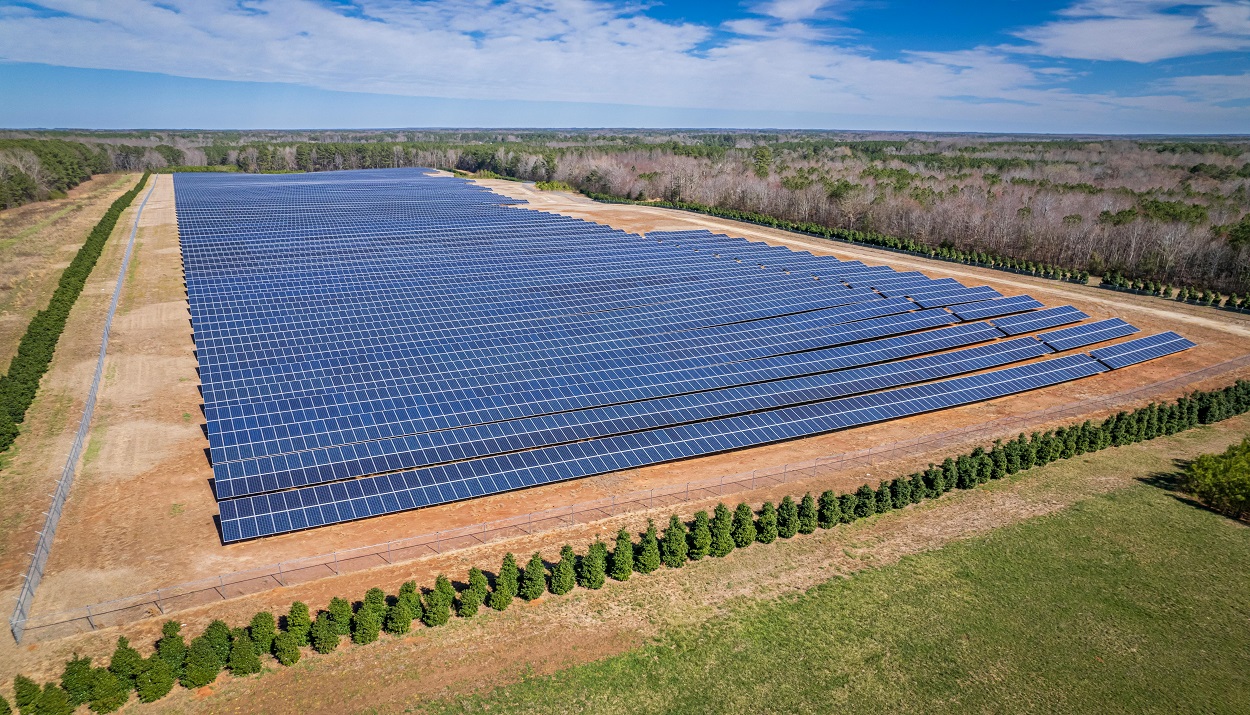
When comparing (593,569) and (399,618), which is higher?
(593,569)

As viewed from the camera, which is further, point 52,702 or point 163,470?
point 163,470

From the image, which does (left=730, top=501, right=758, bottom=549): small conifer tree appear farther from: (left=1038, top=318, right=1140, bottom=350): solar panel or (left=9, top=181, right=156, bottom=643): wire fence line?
(left=1038, top=318, right=1140, bottom=350): solar panel

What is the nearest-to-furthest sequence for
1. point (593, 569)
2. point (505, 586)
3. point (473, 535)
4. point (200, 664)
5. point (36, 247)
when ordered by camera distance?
point (200, 664) < point (505, 586) < point (593, 569) < point (473, 535) < point (36, 247)

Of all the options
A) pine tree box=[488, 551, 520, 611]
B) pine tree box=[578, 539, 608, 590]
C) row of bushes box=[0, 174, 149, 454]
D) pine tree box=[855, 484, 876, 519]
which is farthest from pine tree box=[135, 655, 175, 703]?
pine tree box=[855, 484, 876, 519]

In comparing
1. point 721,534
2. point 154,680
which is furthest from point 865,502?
point 154,680

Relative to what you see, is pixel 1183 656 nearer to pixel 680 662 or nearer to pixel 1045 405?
pixel 680 662

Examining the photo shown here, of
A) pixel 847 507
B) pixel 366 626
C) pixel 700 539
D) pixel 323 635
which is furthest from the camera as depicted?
pixel 847 507

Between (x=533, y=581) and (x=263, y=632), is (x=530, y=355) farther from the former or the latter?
(x=263, y=632)
